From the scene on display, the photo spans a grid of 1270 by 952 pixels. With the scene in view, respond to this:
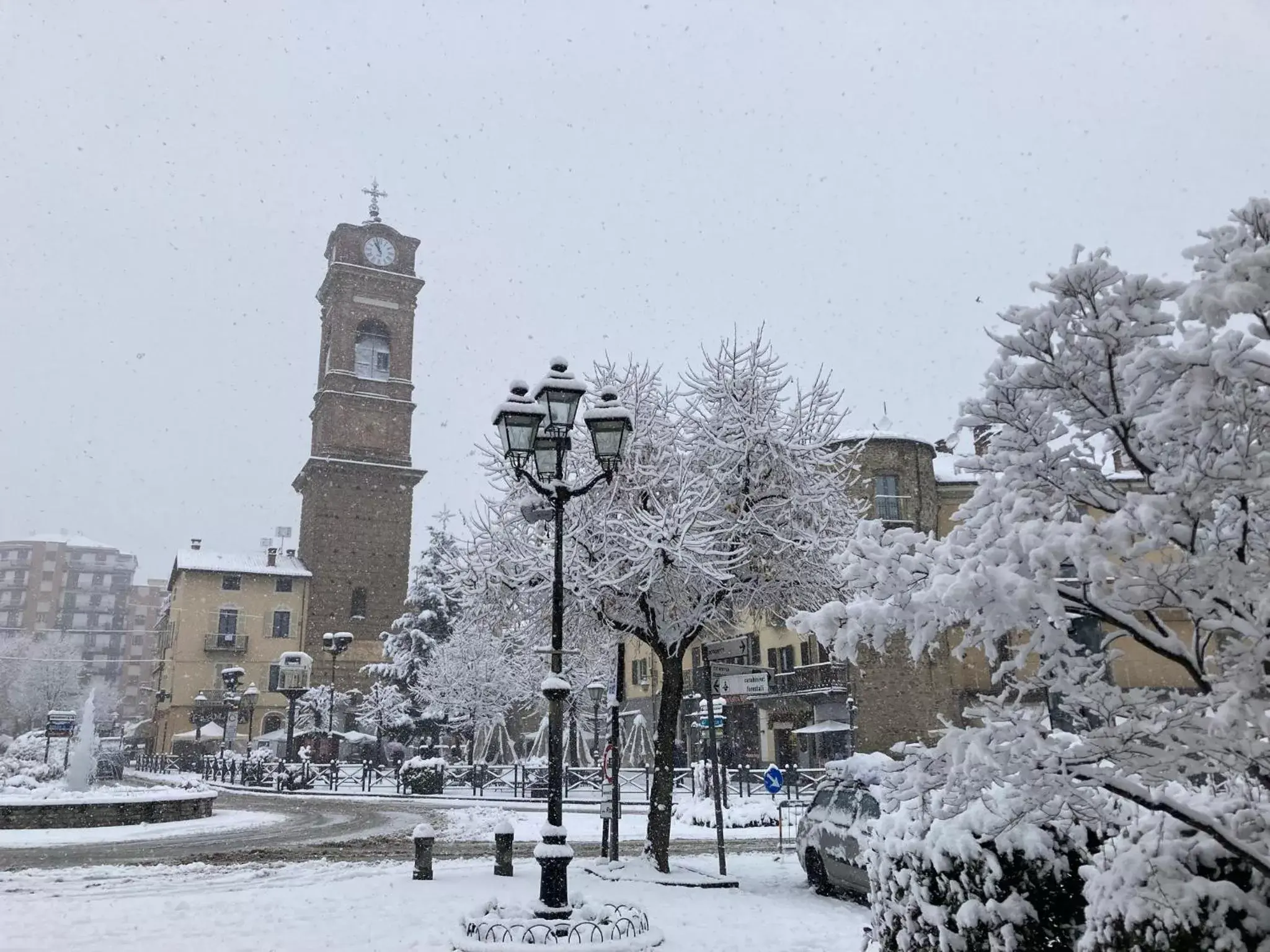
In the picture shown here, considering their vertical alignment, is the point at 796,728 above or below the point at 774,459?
below

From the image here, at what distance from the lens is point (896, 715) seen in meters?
35.6

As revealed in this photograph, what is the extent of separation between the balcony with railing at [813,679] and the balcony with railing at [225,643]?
37.6 meters

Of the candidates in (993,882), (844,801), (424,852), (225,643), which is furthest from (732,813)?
(225,643)

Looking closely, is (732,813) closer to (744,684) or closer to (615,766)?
(615,766)

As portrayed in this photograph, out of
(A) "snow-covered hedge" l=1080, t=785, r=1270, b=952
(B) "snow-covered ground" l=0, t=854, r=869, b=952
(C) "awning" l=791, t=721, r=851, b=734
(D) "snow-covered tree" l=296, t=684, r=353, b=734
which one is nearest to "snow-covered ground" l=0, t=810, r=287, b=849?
(B) "snow-covered ground" l=0, t=854, r=869, b=952

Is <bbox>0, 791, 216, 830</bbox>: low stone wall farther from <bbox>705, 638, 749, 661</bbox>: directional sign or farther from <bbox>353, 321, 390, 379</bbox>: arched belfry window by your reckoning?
<bbox>353, 321, 390, 379</bbox>: arched belfry window

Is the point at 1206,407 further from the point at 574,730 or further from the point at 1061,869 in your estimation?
the point at 574,730

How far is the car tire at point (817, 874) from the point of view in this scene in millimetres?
12055

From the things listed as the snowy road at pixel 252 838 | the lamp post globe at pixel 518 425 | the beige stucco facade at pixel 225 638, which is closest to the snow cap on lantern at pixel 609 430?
the lamp post globe at pixel 518 425

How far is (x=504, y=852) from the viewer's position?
12.6 metres

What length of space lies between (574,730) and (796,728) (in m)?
10.9

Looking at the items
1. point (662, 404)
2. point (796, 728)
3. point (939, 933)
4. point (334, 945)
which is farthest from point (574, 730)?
point (939, 933)

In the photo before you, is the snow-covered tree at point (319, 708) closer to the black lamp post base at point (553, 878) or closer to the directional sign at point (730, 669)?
the directional sign at point (730, 669)

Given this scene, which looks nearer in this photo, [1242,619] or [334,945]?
[1242,619]
